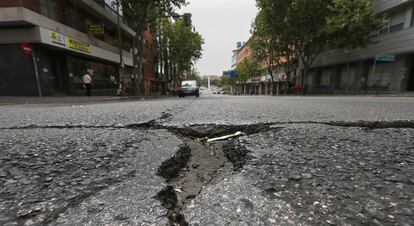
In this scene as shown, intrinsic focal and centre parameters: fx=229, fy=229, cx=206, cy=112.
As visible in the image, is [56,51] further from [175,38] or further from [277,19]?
[175,38]

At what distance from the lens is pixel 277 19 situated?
20.4 meters

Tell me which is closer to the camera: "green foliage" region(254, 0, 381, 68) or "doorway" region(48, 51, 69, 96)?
"doorway" region(48, 51, 69, 96)

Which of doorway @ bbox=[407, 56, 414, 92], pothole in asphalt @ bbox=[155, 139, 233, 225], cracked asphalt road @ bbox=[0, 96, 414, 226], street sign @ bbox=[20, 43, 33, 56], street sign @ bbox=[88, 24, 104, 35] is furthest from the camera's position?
doorway @ bbox=[407, 56, 414, 92]

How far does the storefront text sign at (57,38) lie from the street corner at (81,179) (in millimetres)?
12922

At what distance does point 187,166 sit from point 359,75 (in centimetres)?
2442

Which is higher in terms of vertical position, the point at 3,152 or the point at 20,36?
the point at 20,36

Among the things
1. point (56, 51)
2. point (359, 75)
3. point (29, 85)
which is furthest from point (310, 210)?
point (359, 75)

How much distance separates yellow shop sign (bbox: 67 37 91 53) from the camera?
538 inches

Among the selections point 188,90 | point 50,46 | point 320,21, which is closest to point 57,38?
point 50,46

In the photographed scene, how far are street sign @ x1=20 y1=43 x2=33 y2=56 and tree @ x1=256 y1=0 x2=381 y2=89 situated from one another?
57.6ft

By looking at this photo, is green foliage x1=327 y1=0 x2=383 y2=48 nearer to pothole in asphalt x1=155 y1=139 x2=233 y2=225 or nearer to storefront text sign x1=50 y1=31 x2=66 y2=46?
storefront text sign x1=50 y1=31 x2=66 y2=46

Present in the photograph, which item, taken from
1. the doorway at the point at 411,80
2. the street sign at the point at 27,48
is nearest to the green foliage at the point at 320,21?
the doorway at the point at 411,80

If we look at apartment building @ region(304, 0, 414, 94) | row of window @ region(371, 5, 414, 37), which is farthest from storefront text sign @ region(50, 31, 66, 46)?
row of window @ region(371, 5, 414, 37)

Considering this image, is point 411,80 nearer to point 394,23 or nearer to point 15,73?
point 394,23
